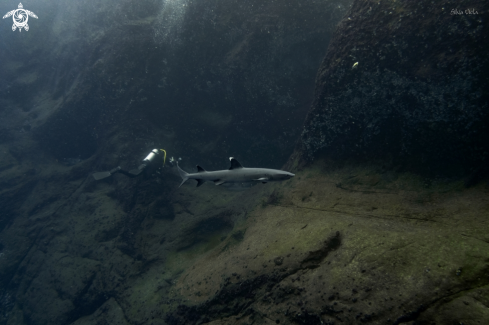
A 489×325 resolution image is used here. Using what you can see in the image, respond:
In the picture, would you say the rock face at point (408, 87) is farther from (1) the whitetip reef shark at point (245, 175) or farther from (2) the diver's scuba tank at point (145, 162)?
(2) the diver's scuba tank at point (145, 162)

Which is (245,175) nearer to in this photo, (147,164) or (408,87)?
(408,87)

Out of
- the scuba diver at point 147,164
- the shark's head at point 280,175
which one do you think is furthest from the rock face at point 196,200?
the shark's head at point 280,175

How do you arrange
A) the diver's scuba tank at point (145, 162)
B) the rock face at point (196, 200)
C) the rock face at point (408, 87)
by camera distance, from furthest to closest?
the diver's scuba tank at point (145, 162), the rock face at point (408, 87), the rock face at point (196, 200)

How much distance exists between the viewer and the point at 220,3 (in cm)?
981

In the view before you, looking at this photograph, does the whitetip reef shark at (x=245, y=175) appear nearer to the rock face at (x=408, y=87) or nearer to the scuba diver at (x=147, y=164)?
the rock face at (x=408, y=87)

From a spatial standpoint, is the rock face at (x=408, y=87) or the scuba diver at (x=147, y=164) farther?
the scuba diver at (x=147, y=164)

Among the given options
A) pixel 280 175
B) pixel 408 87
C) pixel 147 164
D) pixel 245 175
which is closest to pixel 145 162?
pixel 147 164

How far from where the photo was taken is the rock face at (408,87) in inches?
148

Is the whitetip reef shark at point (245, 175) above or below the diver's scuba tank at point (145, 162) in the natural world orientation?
below

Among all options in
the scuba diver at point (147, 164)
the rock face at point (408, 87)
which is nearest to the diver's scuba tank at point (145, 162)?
the scuba diver at point (147, 164)

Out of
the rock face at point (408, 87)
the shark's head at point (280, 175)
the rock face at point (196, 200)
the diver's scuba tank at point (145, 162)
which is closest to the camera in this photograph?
the rock face at point (196, 200)

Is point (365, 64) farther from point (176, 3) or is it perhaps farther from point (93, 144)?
point (93, 144)

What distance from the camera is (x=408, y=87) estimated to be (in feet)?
14.7

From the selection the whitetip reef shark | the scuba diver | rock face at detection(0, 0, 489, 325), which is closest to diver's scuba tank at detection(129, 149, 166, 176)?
the scuba diver
